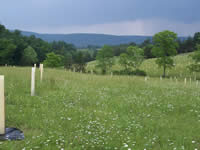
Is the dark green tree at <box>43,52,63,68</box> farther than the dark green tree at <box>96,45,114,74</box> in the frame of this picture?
No

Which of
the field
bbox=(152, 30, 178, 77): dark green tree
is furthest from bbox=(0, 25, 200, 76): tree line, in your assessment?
the field

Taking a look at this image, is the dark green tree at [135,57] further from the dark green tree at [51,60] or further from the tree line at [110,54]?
the dark green tree at [51,60]

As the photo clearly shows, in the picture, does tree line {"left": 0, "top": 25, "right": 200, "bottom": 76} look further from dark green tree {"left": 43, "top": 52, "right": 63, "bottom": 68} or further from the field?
the field

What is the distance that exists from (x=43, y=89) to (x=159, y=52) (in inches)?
2060

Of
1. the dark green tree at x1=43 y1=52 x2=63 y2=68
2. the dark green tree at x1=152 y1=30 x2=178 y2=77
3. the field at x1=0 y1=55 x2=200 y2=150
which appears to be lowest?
the field at x1=0 y1=55 x2=200 y2=150

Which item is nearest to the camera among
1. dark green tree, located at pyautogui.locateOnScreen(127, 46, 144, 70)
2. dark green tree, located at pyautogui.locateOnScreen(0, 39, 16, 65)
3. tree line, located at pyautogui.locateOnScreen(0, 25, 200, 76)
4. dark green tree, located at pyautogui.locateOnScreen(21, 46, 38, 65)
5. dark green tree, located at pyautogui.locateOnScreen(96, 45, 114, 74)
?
tree line, located at pyautogui.locateOnScreen(0, 25, 200, 76)

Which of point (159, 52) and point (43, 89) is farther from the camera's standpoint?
point (159, 52)

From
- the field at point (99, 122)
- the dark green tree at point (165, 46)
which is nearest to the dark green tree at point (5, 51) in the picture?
the dark green tree at point (165, 46)

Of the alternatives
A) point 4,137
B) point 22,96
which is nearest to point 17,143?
point 4,137

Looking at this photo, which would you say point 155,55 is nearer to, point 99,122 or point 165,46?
point 165,46

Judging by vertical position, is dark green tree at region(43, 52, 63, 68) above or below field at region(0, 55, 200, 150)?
above

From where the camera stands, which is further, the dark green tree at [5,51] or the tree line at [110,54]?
the dark green tree at [5,51]

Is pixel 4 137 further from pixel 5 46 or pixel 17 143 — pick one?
pixel 5 46

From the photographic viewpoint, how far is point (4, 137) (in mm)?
6172
